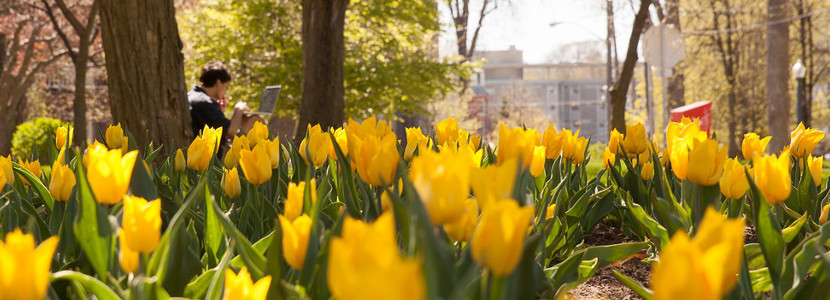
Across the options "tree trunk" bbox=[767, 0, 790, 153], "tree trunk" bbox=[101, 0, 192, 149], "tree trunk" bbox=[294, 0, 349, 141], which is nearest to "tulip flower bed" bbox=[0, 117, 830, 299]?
"tree trunk" bbox=[101, 0, 192, 149]

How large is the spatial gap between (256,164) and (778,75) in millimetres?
15667

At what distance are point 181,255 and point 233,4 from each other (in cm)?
1409

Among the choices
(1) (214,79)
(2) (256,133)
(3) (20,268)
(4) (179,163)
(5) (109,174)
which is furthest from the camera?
(1) (214,79)

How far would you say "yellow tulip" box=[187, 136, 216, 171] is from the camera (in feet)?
6.42

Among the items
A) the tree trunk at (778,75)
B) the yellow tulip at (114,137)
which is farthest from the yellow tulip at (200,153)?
the tree trunk at (778,75)

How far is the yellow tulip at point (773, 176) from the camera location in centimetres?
133

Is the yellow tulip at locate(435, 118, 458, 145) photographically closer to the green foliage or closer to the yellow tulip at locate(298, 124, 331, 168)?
the yellow tulip at locate(298, 124, 331, 168)

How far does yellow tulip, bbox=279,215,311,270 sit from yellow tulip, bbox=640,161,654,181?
144cm

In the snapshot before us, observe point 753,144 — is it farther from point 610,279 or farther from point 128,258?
point 128,258

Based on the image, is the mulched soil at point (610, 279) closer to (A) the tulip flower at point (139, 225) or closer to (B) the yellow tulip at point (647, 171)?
(B) the yellow tulip at point (647, 171)

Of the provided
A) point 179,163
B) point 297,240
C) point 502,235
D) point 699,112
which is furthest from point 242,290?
point 699,112

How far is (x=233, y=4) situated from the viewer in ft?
47.7

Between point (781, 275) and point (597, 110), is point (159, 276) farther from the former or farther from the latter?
point (597, 110)

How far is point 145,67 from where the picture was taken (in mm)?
4289
